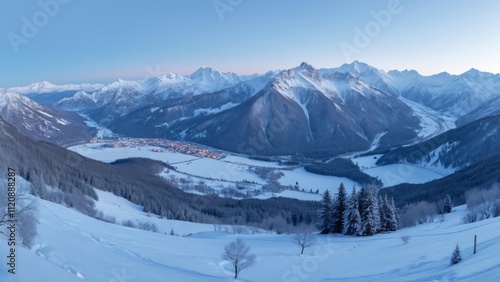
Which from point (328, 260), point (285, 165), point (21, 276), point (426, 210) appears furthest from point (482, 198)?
point (285, 165)

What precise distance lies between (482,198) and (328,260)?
139 ft

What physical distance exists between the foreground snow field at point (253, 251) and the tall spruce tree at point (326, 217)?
9.27ft

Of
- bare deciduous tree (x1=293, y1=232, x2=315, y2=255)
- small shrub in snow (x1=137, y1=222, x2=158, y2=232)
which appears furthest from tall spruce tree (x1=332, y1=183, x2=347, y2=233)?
small shrub in snow (x1=137, y1=222, x2=158, y2=232)

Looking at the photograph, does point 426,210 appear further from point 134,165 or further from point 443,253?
point 134,165

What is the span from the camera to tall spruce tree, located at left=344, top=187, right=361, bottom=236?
49.8 m

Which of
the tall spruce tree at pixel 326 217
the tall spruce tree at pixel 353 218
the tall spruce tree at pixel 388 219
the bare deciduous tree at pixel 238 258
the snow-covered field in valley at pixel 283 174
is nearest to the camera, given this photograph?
the bare deciduous tree at pixel 238 258

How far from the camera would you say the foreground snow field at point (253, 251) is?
2045 centimetres

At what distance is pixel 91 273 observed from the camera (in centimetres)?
2202

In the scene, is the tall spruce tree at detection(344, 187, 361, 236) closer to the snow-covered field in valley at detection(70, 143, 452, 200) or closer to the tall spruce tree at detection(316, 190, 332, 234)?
the tall spruce tree at detection(316, 190, 332, 234)

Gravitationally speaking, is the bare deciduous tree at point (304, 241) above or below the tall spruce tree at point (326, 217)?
below

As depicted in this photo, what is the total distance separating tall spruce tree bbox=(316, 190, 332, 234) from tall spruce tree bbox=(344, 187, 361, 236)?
3.34m

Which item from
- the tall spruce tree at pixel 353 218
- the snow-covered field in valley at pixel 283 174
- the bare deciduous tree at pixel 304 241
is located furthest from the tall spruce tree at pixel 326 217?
the snow-covered field in valley at pixel 283 174

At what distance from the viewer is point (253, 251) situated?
4400 centimetres

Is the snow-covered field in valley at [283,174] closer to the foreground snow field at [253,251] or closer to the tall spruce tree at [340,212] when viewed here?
the tall spruce tree at [340,212]
